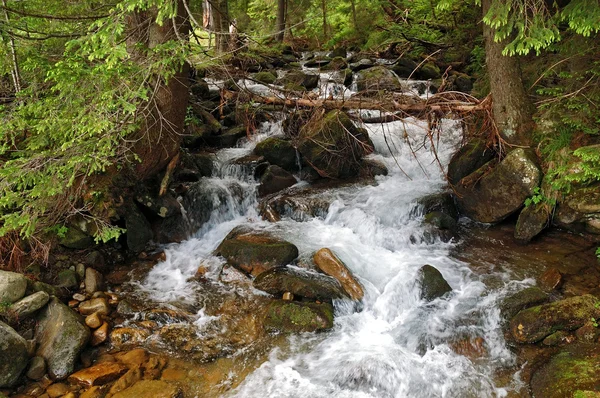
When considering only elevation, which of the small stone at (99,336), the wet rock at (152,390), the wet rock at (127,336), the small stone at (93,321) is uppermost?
the small stone at (93,321)

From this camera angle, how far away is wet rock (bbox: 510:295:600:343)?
17.8 ft

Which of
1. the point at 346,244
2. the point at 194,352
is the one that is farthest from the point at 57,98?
the point at 346,244

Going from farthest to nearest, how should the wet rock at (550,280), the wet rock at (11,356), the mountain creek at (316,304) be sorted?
the wet rock at (550,280)
the mountain creek at (316,304)
the wet rock at (11,356)

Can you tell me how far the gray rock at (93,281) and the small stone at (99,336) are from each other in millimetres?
1024

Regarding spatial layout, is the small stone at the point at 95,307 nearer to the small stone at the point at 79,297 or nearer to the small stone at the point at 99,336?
the small stone at the point at 79,297

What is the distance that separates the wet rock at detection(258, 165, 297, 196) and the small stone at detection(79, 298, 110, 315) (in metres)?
4.67

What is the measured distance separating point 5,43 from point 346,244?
6412 millimetres

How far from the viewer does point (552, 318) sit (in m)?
5.45

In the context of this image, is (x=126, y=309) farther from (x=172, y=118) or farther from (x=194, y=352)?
(x=172, y=118)

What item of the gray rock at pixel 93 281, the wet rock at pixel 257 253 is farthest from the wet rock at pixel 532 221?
the gray rock at pixel 93 281

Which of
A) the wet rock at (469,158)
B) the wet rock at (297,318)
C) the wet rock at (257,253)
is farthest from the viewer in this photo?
the wet rock at (469,158)

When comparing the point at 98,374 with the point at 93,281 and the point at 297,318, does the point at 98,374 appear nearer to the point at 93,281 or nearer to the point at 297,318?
the point at 93,281

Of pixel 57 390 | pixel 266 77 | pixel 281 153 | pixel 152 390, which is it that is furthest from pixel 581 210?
pixel 266 77

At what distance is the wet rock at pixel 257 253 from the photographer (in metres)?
7.31
